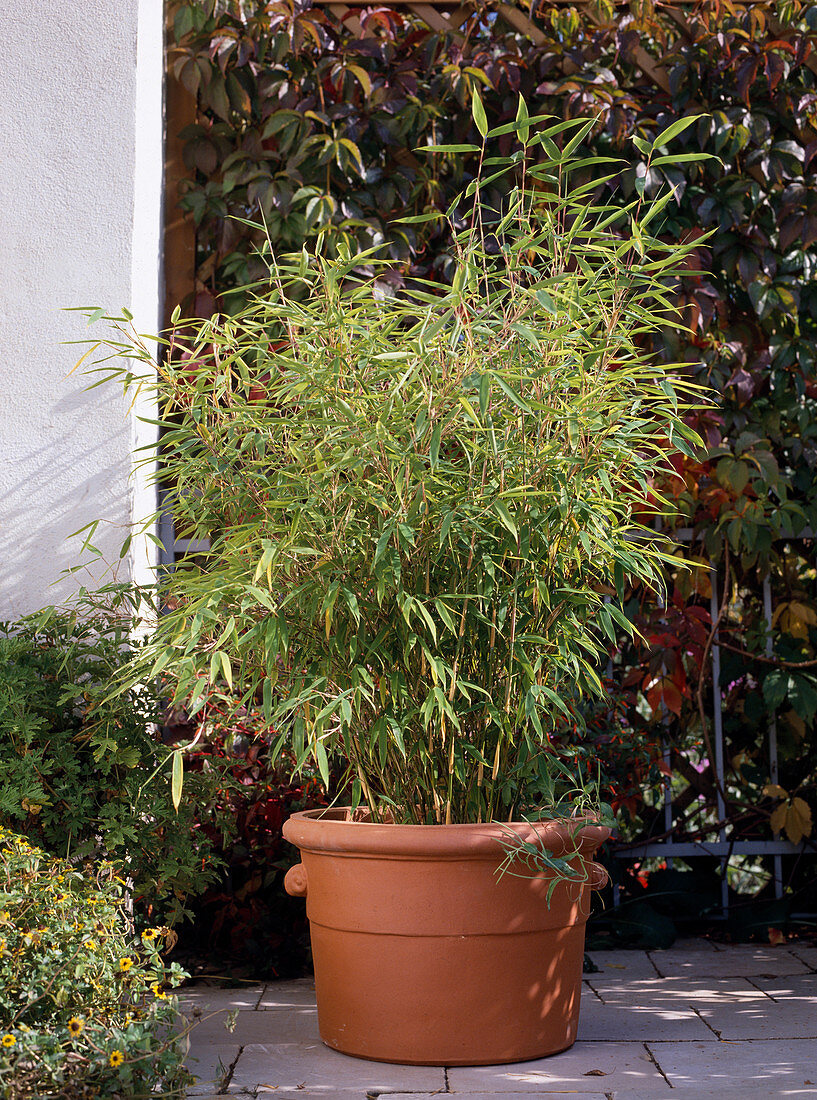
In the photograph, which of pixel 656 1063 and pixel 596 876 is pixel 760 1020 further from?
pixel 596 876

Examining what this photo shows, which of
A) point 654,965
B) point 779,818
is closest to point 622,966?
point 654,965

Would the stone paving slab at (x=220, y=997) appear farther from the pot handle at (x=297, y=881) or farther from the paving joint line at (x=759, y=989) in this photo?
the paving joint line at (x=759, y=989)

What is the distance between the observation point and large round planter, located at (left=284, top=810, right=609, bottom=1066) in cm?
177

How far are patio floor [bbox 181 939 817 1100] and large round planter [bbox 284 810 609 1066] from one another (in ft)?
0.16

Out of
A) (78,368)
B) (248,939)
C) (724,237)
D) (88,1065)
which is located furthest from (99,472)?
(724,237)

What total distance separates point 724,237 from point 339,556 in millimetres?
1682

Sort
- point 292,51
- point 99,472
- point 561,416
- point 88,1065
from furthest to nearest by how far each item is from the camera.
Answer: point 292,51 < point 99,472 < point 561,416 < point 88,1065

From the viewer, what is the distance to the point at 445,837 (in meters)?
1.75

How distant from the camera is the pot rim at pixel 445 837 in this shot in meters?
1.75

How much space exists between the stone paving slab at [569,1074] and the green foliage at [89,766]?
0.68 meters

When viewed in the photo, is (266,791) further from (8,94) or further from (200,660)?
(8,94)

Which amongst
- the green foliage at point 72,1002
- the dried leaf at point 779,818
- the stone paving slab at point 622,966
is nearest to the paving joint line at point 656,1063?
the stone paving slab at point 622,966

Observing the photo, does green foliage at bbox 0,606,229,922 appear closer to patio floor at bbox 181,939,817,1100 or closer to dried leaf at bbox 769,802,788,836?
patio floor at bbox 181,939,817,1100

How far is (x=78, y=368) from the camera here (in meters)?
2.41
